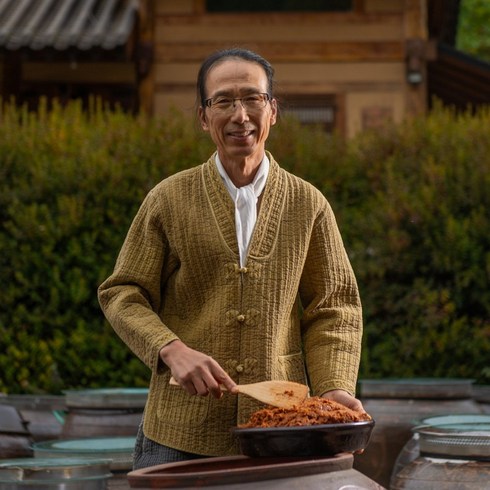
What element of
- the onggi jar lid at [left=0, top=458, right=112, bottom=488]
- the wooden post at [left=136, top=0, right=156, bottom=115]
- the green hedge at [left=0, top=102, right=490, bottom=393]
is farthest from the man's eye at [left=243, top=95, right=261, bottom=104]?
the wooden post at [left=136, top=0, right=156, bottom=115]

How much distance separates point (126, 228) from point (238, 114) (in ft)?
18.9

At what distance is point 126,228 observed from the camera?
361 inches

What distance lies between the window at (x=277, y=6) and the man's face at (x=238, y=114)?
1184 centimetres

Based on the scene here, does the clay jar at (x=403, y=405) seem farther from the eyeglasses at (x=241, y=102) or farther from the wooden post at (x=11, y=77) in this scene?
the wooden post at (x=11, y=77)

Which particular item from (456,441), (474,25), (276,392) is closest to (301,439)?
(276,392)

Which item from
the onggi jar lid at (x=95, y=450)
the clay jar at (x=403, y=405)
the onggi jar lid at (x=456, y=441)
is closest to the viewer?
the onggi jar lid at (x=456, y=441)

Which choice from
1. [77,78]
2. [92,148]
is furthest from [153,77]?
[92,148]

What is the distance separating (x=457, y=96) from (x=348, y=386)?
13672mm

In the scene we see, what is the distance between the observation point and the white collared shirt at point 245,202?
354 centimetres

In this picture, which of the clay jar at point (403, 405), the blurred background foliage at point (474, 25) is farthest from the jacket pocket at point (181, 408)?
the blurred background foliage at point (474, 25)

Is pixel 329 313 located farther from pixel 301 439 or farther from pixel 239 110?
pixel 239 110

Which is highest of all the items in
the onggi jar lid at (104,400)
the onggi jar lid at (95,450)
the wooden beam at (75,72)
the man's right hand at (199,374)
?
the wooden beam at (75,72)

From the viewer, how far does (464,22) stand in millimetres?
31062

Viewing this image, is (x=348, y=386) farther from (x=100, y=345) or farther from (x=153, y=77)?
(x=153, y=77)
